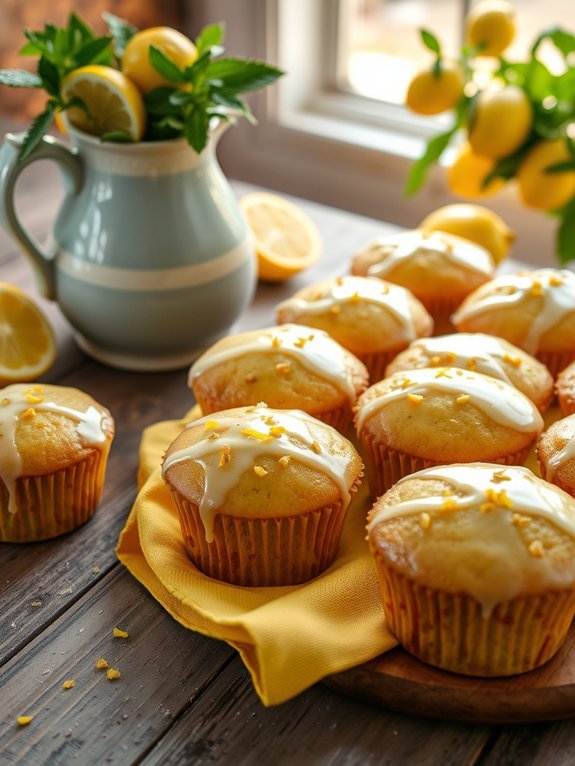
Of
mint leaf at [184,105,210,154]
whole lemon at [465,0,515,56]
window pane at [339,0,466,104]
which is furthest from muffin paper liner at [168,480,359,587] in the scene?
window pane at [339,0,466,104]

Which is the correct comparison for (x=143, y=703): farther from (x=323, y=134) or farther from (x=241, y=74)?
(x=323, y=134)

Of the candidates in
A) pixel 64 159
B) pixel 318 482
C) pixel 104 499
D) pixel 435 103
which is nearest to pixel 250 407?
pixel 318 482

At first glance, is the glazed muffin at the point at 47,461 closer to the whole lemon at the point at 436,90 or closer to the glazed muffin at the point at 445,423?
the glazed muffin at the point at 445,423

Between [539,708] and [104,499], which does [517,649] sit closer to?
[539,708]

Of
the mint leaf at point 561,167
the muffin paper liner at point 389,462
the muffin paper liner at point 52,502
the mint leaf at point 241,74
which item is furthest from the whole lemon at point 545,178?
the muffin paper liner at point 52,502

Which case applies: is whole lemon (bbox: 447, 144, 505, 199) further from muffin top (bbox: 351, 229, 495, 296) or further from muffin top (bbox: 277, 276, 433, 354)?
muffin top (bbox: 277, 276, 433, 354)

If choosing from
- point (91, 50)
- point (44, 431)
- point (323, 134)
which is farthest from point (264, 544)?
point (323, 134)
